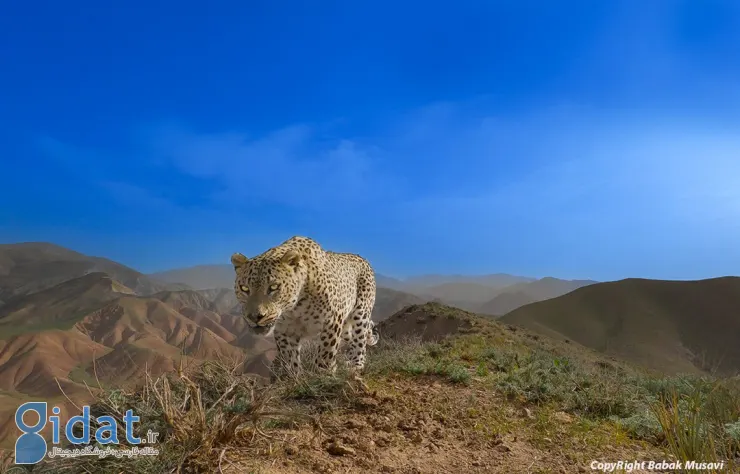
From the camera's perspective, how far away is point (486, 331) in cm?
1998

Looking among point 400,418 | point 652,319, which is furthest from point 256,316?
point 652,319

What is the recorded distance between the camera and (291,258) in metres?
7.22

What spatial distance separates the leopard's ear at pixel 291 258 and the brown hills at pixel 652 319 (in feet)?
91.4

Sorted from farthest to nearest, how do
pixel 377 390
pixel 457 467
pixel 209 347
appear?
pixel 377 390, pixel 209 347, pixel 457 467

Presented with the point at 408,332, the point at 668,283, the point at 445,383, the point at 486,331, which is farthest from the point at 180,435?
the point at 668,283

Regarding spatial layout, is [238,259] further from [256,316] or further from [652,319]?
[652,319]

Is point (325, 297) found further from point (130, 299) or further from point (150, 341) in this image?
point (130, 299)

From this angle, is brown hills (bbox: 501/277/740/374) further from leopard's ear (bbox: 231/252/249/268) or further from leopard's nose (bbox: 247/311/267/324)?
leopard's nose (bbox: 247/311/267/324)

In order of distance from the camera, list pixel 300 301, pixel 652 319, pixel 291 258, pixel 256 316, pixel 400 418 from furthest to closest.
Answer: pixel 652 319
pixel 300 301
pixel 291 258
pixel 256 316
pixel 400 418

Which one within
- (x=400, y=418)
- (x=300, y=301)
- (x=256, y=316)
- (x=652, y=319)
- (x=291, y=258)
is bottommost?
(x=400, y=418)

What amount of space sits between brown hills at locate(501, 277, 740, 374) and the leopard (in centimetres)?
2606

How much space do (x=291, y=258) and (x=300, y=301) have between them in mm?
749

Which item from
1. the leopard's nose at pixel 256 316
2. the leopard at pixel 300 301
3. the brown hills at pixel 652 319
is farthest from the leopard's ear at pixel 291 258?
the brown hills at pixel 652 319

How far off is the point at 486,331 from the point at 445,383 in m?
13.7
